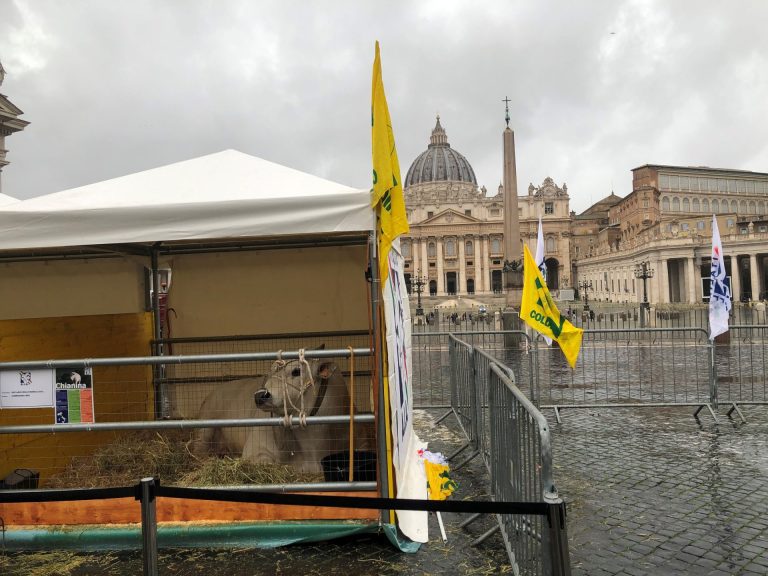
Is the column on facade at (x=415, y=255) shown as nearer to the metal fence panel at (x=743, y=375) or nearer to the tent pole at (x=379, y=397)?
the metal fence panel at (x=743, y=375)

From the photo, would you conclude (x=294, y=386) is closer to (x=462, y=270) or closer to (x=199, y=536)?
(x=199, y=536)

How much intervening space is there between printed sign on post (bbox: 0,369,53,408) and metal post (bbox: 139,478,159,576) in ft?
6.24

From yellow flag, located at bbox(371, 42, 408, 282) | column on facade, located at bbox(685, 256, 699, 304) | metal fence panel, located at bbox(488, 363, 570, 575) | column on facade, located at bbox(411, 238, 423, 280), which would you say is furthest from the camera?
column on facade, located at bbox(411, 238, 423, 280)

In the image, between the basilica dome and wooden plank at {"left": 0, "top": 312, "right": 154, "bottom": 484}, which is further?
the basilica dome

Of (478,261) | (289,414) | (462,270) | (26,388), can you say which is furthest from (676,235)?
(26,388)

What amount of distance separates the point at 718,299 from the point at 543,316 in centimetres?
376

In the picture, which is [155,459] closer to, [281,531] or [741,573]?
[281,531]

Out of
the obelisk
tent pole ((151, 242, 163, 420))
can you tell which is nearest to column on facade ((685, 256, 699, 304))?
the obelisk

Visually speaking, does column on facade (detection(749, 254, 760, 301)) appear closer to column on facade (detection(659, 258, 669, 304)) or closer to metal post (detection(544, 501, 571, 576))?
column on facade (detection(659, 258, 669, 304))

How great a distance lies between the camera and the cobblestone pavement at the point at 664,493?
3770 mm

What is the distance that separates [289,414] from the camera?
14.3ft

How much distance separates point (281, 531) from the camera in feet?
13.1

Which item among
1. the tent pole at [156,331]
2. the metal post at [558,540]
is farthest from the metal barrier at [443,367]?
the metal post at [558,540]

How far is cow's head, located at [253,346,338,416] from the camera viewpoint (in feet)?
14.3
